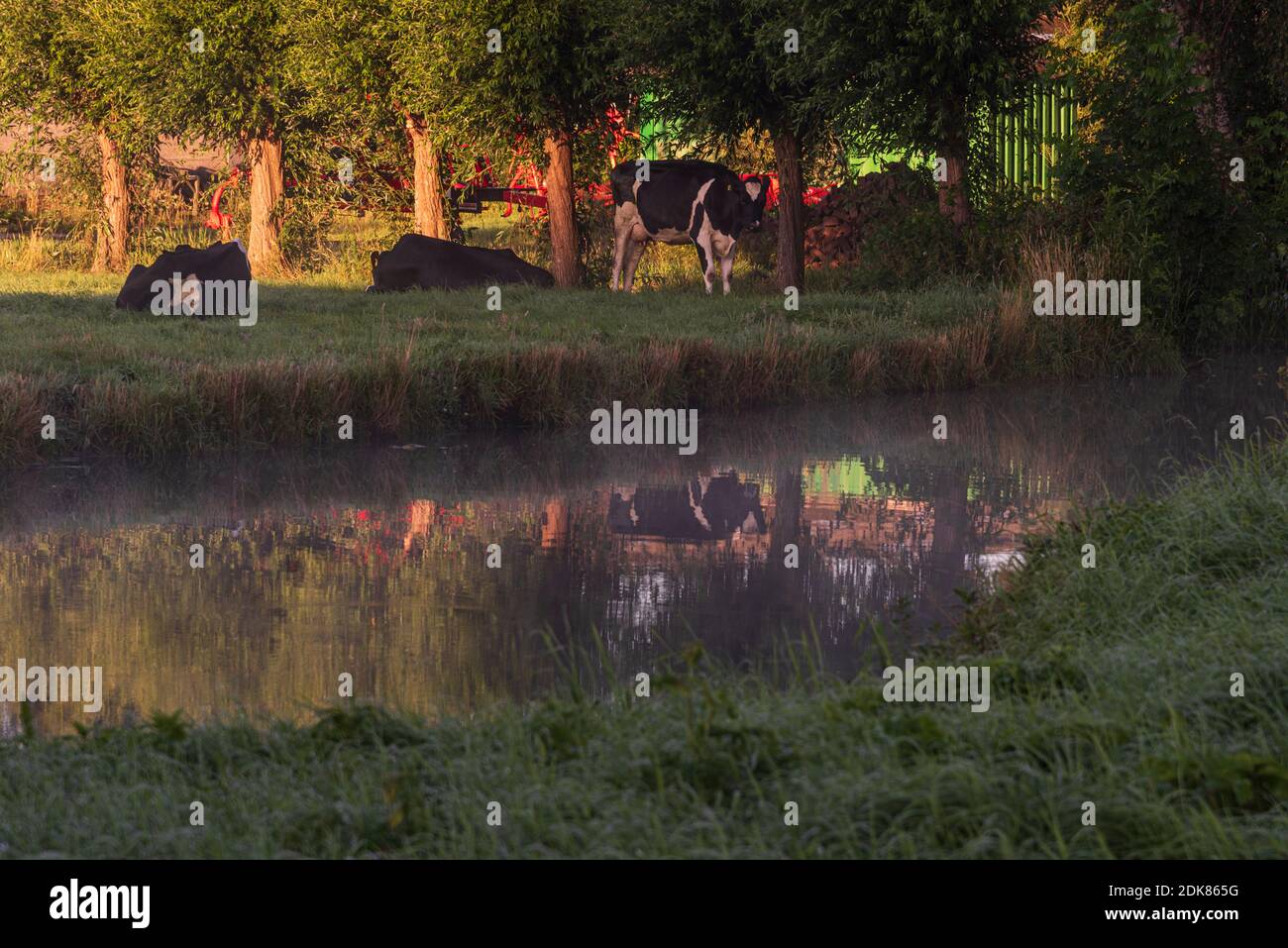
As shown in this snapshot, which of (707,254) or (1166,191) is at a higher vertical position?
(1166,191)

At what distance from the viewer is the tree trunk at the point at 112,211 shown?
2427cm

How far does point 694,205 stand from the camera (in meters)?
19.8

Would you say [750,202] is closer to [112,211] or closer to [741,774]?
[112,211]

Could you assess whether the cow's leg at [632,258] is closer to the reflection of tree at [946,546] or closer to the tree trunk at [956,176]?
the tree trunk at [956,176]

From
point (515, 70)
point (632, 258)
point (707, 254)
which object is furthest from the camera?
point (632, 258)

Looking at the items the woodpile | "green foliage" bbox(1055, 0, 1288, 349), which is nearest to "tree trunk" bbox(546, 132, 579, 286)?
the woodpile

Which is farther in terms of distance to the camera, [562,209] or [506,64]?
[562,209]

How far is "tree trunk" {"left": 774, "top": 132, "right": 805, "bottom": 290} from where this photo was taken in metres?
20.4

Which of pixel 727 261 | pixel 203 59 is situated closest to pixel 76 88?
pixel 203 59

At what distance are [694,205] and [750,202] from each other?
0.68 m

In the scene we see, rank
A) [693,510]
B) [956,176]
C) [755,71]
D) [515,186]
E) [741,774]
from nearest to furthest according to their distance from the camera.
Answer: [741,774] → [693,510] → [956,176] → [755,71] → [515,186]

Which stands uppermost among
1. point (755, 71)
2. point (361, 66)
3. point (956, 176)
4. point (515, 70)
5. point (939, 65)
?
point (361, 66)
